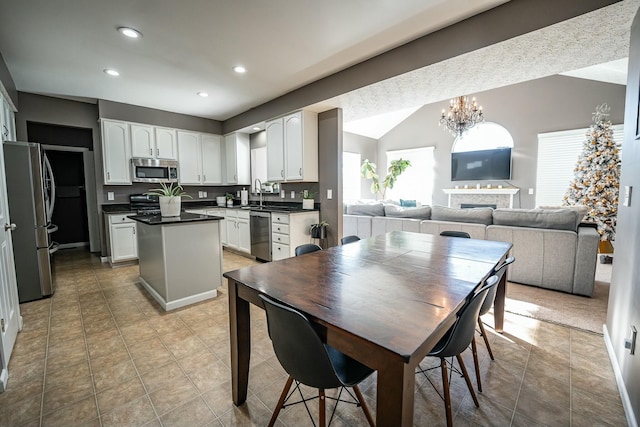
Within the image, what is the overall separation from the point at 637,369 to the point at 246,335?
1987 millimetres

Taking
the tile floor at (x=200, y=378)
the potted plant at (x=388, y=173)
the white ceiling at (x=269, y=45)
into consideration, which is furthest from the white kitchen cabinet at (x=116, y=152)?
the potted plant at (x=388, y=173)

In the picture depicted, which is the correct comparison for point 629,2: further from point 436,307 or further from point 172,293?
point 172,293

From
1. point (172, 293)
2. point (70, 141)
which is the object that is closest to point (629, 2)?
point (172, 293)

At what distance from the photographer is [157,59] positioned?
2.98 meters

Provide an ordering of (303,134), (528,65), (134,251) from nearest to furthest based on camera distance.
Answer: (528,65), (303,134), (134,251)

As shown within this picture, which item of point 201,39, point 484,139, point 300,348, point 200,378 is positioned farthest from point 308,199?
point 484,139

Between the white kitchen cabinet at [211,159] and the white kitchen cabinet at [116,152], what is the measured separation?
4.10ft

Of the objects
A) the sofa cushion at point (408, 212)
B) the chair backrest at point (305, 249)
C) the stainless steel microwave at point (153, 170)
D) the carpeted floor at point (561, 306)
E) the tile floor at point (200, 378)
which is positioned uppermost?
the stainless steel microwave at point (153, 170)

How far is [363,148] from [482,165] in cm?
342

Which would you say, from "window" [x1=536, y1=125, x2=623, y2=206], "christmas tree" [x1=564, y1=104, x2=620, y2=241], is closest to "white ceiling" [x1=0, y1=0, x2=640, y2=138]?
"christmas tree" [x1=564, y1=104, x2=620, y2=241]

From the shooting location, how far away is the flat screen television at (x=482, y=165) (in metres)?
6.90

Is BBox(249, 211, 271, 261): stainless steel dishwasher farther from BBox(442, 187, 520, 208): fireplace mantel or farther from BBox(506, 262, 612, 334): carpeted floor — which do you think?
BBox(442, 187, 520, 208): fireplace mantel

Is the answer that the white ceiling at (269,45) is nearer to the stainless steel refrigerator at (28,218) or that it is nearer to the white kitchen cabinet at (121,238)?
the stainless steel refrigerator at (28,218)

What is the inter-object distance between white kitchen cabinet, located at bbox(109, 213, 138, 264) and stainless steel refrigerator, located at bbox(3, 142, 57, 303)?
1.21 m
